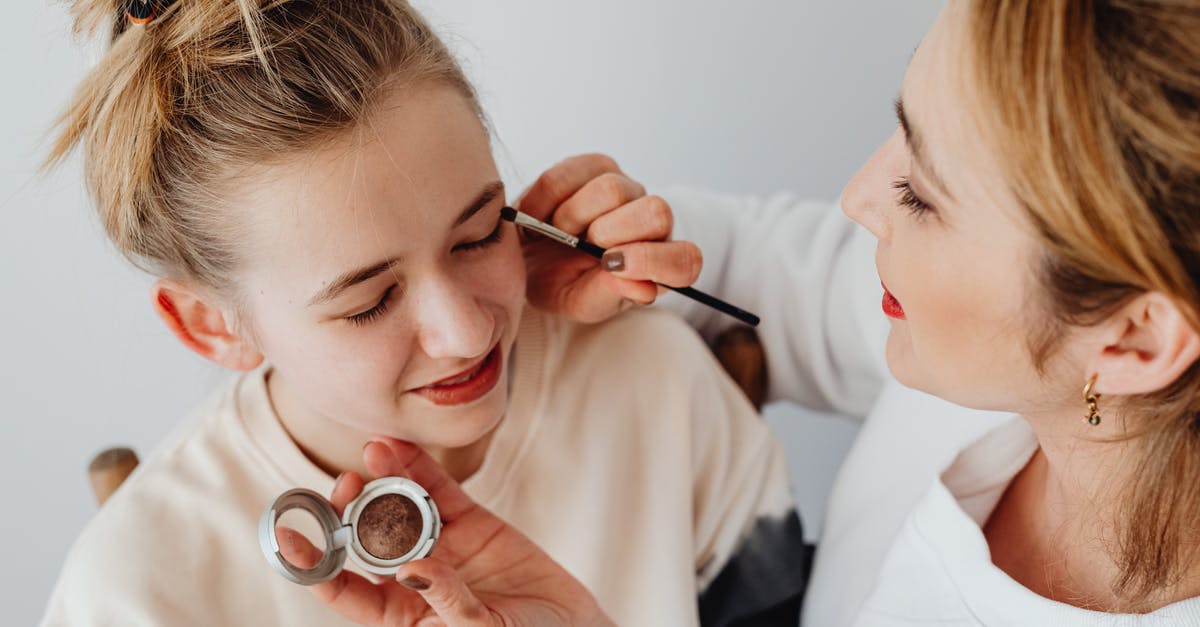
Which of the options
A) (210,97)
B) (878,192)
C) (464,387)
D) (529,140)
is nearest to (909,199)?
(878,192)

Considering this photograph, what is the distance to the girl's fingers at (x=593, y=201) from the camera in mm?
1019

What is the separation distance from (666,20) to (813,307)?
1.71 ft

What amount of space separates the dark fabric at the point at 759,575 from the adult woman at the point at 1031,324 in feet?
0.12

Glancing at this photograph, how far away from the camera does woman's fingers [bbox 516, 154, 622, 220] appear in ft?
3.47

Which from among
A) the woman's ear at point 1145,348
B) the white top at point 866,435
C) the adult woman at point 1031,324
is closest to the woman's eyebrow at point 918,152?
the adult woman at point 1031,324

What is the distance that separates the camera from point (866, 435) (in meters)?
1.24

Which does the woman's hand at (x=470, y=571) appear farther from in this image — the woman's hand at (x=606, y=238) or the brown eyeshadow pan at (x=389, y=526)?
the woman's hand at (x=606, y=238)

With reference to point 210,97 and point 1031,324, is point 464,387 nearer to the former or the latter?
point 210,97

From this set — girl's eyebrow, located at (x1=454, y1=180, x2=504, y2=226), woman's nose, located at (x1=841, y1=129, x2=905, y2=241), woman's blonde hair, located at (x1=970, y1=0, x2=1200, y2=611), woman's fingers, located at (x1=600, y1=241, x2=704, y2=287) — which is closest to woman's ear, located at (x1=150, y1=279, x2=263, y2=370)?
girl's eyebrow, located at (x1=454, y1=180, x2=504, y2=226)

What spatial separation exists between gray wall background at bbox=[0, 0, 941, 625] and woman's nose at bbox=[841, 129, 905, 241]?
586mm

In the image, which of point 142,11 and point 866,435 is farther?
point 866,435

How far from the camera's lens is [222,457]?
1.09 m

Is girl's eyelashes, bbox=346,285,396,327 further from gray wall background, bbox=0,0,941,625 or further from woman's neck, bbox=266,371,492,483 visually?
gray wall background, bbox=0,0,941,625

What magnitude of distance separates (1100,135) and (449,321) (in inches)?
20.5
